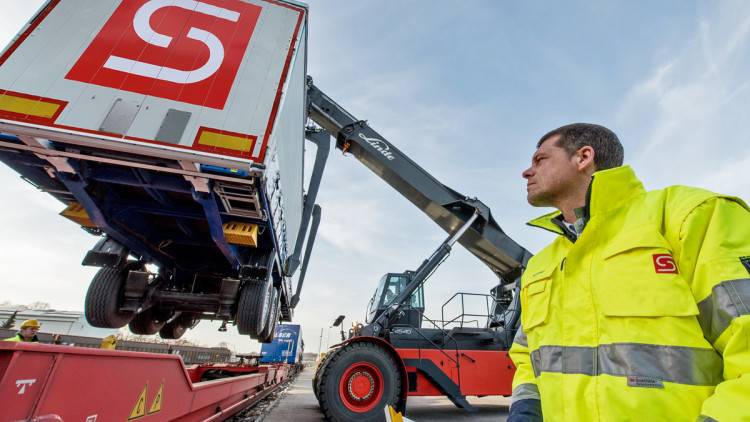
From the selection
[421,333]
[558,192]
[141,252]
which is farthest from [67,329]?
[558,192]

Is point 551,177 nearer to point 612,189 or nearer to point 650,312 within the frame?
point 612,189

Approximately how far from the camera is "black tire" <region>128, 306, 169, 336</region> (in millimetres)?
5512

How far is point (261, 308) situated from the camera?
463 centimetres

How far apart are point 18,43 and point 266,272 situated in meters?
3.46

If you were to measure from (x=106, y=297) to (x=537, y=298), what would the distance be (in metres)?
5.24

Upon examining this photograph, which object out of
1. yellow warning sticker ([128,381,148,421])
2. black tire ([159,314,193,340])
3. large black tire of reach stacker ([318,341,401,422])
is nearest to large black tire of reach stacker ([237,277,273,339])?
large black tire of reach stacker ([318,341,401,422])

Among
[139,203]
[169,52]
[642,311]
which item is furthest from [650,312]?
[139,203]

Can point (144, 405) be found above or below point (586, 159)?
below

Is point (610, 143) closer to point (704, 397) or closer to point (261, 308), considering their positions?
point (704, 397)

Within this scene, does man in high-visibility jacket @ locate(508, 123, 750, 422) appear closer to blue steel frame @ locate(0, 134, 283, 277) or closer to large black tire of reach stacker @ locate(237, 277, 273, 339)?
blue steel frame @ locate(0, 134, 283, 277)

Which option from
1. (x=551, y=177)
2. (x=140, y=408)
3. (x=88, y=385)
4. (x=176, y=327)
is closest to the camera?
(x=551, y=177)

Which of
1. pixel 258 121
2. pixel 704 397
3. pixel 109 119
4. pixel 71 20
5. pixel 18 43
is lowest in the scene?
pixel 704 397

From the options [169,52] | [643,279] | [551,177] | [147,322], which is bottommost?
[643,279]

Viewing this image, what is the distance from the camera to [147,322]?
5633mm
